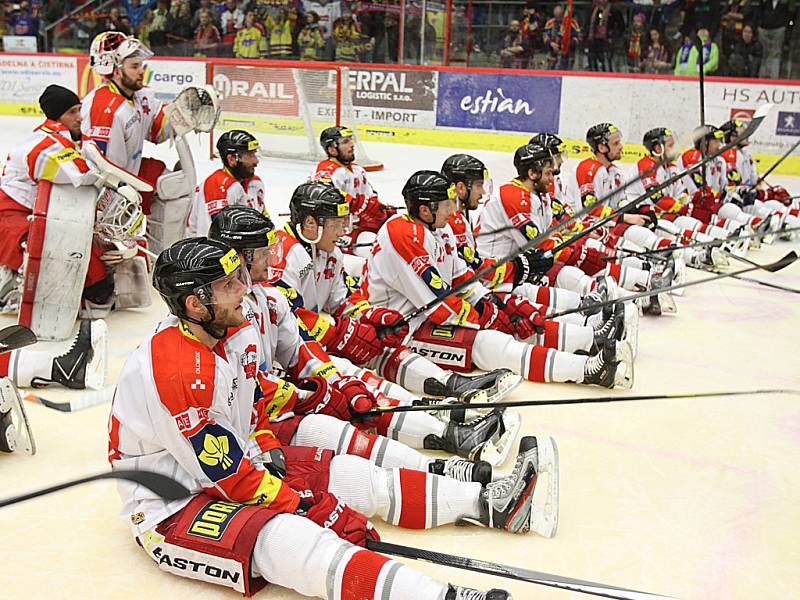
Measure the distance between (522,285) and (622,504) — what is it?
78.1 inches

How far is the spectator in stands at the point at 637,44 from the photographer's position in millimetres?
10031

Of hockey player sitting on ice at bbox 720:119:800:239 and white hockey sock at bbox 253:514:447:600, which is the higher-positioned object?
hockey player sitting on ice at bbox 720:119:800:239

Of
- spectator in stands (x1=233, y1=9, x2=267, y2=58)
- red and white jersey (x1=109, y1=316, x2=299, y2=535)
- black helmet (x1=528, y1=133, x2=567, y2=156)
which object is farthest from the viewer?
spectator in stands (x1=233, y1=9, x2=267, y2=58)

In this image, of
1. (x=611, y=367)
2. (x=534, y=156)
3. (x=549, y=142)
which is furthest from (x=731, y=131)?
(x=611, y=367)

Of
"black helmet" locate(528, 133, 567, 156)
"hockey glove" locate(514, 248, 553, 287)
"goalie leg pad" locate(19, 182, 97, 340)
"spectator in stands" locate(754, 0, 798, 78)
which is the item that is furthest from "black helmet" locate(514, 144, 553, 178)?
"spectator in stands" locate(754, 0, 798, 78)

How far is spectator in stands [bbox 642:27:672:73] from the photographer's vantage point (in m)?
9.93

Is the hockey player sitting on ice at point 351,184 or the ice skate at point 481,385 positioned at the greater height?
the hockey player sitting on ice at point 351,184

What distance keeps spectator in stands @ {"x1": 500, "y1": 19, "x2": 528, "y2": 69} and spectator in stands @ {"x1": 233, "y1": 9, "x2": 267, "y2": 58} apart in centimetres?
330

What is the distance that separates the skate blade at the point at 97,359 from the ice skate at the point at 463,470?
5.00 ft

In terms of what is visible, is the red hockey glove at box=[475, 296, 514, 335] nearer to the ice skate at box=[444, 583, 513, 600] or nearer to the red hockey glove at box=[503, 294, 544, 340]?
the red hockey glove at box=[503, 294, 544, 340]

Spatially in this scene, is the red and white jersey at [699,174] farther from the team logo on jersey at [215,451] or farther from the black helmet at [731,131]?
the team logo on jersey at [215,451]

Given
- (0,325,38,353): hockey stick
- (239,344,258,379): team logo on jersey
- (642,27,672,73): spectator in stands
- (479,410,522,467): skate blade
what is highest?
(642,27,672,73): spectator in stands

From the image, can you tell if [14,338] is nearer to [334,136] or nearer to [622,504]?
[622,504]

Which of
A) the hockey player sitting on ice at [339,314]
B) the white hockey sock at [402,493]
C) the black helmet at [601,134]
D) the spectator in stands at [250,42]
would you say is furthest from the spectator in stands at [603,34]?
the white hockey sock at [402,493]
